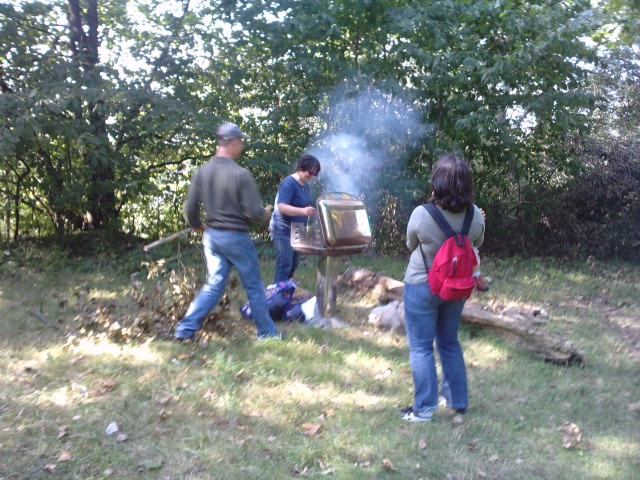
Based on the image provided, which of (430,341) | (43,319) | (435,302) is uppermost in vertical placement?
(435,302)

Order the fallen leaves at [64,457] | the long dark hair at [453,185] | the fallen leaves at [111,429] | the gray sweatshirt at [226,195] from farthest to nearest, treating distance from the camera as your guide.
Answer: the gray sweatshirt at [226,195], the long dark hair at [453,185], the fallen leaves at [111,429], the fallen leaves at [64,457]

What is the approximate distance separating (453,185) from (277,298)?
2.86 m

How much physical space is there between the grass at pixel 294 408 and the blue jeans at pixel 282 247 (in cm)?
76

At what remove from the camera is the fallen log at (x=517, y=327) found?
5.43 meters

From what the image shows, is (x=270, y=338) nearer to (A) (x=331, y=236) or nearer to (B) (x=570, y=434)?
(A) (x=331, y=236)

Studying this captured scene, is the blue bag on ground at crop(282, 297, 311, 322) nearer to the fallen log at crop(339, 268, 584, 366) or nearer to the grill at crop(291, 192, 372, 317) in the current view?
the grill at crop(291, 192, 372, 317)

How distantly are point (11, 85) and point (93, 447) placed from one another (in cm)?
648

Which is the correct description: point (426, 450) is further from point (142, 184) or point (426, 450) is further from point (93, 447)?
point (142, 184)

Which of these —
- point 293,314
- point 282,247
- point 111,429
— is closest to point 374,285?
point 293,314

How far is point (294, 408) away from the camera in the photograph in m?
4.23

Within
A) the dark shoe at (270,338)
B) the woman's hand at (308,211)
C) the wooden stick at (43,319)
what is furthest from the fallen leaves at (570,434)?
the wooden stick at (43,319)

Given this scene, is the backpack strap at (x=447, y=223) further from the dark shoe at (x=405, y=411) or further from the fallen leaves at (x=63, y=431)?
the fallen leaves at (x=63, y=431)

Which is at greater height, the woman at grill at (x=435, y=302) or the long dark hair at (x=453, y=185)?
the long dark hair at (x=453, y=185)

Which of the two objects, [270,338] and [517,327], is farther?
[517,327]
